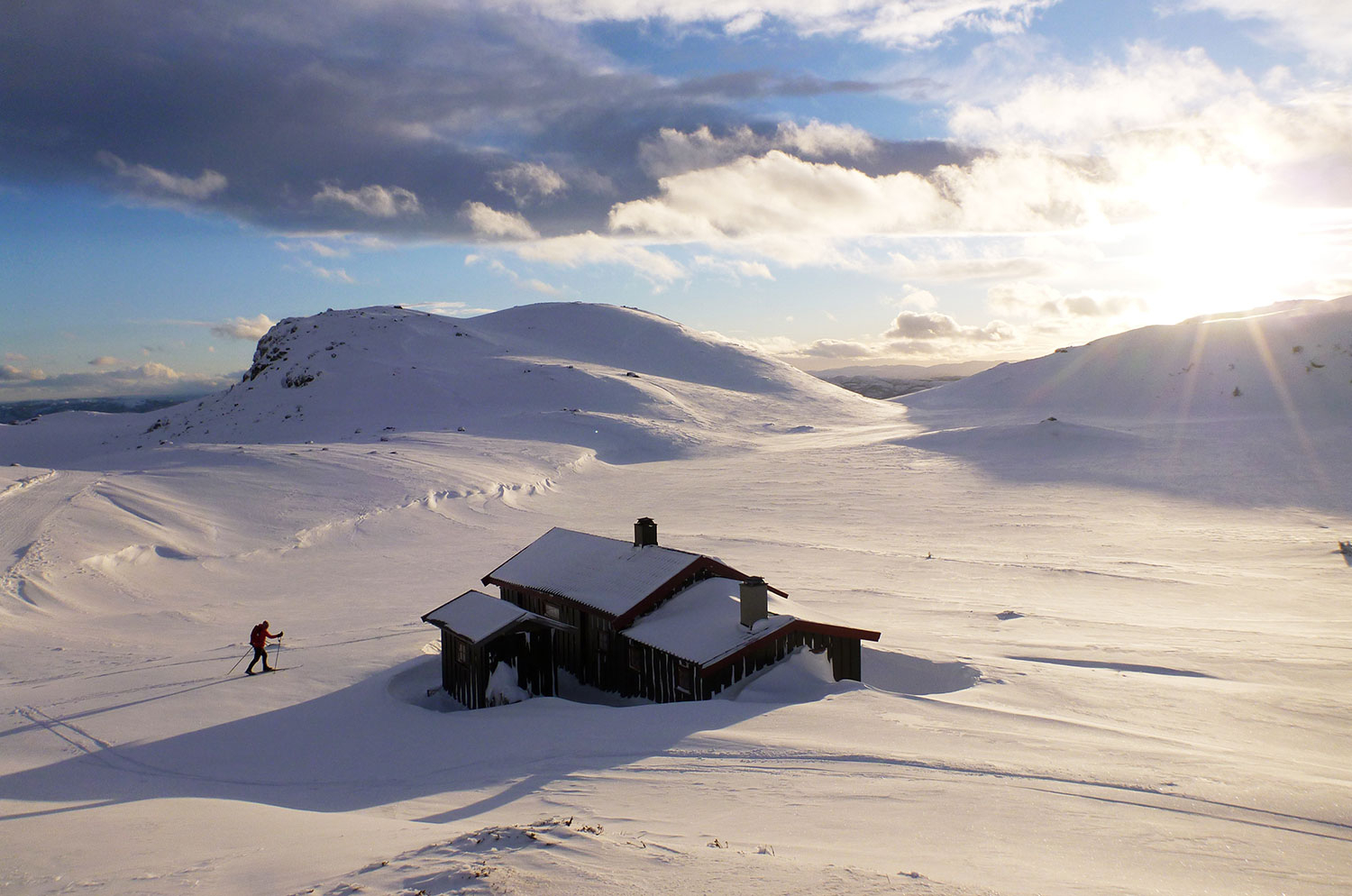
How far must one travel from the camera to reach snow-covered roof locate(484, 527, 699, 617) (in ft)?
57.7

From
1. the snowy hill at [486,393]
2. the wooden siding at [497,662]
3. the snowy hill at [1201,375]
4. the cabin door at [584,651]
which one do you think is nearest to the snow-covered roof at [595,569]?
the cabin door at [584,651]

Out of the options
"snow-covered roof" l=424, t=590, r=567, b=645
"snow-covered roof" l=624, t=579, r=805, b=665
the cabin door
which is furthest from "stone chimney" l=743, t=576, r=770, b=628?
"snow-covered roof" l=424, t=590, r=567, b=645

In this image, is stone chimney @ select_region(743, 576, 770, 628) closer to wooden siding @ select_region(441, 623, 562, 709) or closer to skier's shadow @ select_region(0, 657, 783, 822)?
skier's shadow @ select_region(0, 657, 783, 822)

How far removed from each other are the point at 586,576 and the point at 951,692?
8508mm

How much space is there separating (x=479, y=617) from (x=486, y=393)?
201 ft

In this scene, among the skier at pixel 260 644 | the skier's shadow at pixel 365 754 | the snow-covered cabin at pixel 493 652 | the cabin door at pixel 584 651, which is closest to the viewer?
the skier's shadow at pixel 365 754

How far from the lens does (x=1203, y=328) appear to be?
79.6m

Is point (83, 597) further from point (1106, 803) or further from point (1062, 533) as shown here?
point (1062, 533)

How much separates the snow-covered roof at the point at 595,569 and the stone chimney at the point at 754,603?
2.46 m

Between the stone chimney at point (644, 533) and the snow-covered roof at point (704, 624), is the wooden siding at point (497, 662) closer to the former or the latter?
the snow-covered roof at point (704, 624)

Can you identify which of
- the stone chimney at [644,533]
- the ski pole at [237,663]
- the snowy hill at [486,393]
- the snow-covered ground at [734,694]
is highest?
the snowy hill at [486,393]

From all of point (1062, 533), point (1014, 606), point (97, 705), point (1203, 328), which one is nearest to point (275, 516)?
point (97, 705)

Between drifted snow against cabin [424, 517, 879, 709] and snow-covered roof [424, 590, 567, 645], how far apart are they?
0.03 metres

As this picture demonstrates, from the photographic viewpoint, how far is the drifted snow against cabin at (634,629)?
15344 millimetres
